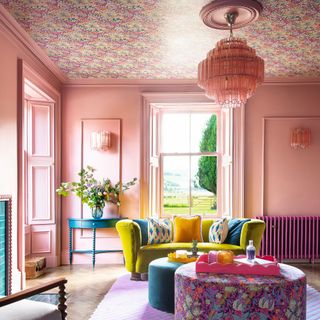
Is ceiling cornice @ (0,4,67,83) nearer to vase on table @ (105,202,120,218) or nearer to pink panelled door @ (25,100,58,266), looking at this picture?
pink panelled door @ (25,100,58,266)

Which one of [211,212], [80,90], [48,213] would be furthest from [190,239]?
[80,90]

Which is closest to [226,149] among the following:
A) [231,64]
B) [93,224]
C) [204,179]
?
[204,179]

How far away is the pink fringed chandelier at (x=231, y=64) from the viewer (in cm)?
307

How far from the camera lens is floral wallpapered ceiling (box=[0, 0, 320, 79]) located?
3166 mm

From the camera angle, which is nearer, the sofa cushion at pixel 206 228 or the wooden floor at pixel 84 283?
the wooden floor at pixel 84 283

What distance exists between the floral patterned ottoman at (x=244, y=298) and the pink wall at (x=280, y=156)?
282 cm

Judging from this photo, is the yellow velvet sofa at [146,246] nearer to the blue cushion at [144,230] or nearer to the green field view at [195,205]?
the blue cushion at [144,230]

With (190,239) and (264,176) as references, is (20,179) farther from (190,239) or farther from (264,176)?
(264,176)

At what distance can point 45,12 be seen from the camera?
327 centimetres

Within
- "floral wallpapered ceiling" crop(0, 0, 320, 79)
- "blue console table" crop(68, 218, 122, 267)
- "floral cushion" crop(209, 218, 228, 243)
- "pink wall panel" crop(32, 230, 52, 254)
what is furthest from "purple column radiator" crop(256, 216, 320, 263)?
"pink wall panel" crop(32, 230, 52, 254)

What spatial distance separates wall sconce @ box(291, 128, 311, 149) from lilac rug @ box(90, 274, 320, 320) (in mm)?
2125

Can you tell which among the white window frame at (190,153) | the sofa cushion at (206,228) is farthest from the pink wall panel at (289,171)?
the sofa cushion at (206,228)

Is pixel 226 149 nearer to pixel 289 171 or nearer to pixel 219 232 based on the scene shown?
pixel 289 171

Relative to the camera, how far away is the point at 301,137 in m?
5.39
